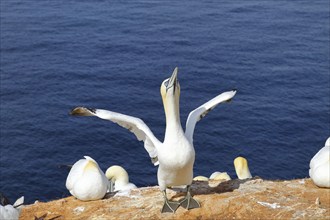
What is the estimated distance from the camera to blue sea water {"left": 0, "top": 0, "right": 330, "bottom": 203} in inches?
2012

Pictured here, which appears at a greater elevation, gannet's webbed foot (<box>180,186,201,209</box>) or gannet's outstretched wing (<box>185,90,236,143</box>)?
gannet's outstretched wing (<box>185,90,236,143</box>)

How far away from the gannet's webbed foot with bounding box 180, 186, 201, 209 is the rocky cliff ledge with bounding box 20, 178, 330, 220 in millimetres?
124

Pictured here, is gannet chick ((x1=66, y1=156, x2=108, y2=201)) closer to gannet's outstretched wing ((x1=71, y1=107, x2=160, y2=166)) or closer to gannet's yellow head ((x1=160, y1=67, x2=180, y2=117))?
gannet's outstretched wing ((x1=71, y1=107, x2=160, y2=166))

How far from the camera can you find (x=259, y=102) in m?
60.7

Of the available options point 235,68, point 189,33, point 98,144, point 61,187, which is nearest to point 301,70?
point 235,68

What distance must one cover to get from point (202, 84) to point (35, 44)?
1001 inches

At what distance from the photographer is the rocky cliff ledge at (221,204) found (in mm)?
14391

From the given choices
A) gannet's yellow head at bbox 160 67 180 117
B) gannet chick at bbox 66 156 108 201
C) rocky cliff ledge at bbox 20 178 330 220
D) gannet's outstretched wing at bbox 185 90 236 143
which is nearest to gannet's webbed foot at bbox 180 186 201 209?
rocky cliff ledge at bbox 20 178 330 220

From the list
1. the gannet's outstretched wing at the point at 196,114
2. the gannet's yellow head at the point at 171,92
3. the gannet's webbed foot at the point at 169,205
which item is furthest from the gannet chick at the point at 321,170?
the gannet's yellow head at the point at 171,92

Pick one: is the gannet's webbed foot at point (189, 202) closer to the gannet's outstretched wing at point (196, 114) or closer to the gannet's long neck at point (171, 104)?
the gannet's outstretched wing at point (196, 114)

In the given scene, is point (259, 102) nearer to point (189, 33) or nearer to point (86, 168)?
point (189, 33)

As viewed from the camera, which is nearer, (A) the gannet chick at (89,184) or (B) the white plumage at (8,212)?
(B) the white plumage at (8,212)

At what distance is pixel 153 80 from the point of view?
66.2m

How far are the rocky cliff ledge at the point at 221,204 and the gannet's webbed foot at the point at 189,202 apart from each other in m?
0.12
